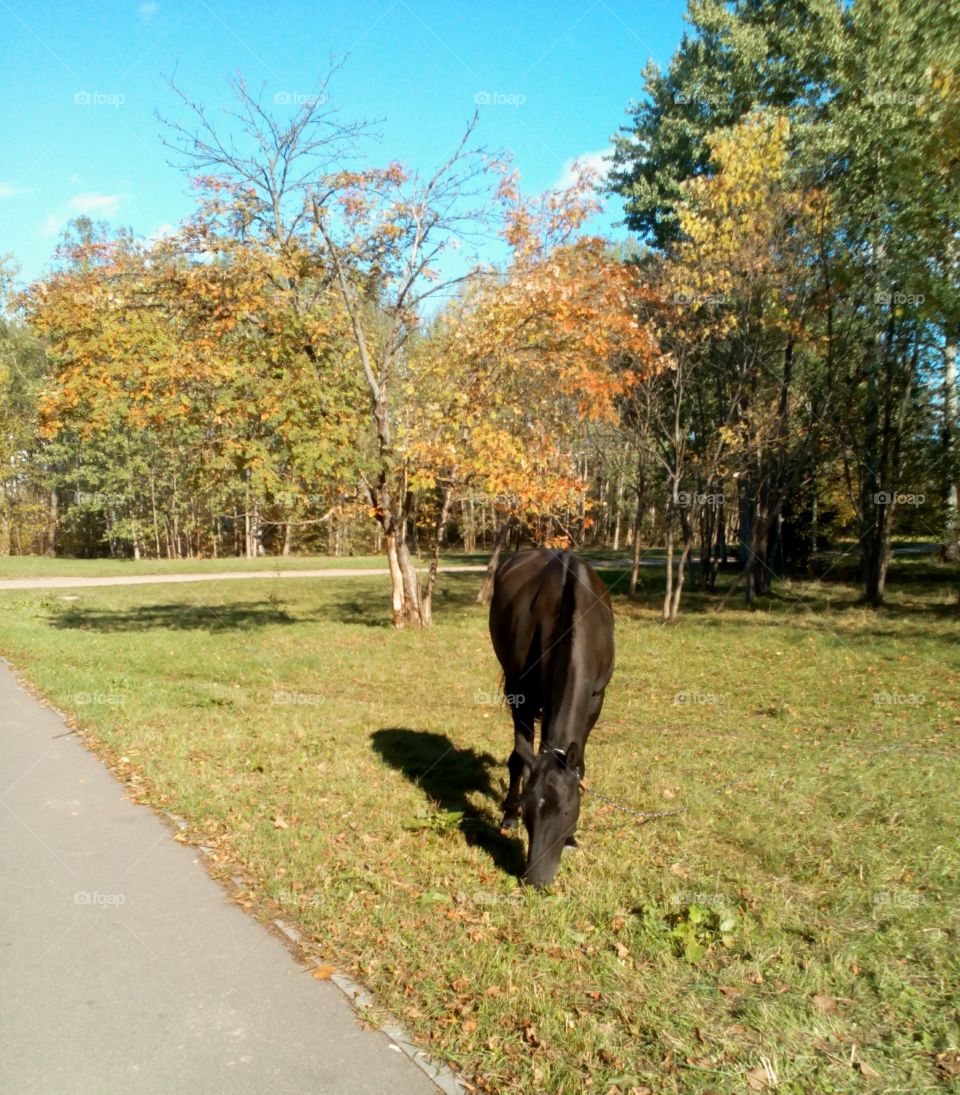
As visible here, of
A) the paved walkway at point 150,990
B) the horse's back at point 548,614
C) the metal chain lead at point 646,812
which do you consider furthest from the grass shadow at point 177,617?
the metal chain lead at point 646,812

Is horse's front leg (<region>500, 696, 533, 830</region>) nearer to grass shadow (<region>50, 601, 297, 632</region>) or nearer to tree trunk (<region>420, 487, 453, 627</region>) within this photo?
tree trunk (<region>420, 487, 453, 627</region>)

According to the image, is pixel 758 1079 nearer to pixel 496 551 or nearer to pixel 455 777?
pixel 455 777

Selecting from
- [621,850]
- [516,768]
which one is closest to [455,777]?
[516,768]

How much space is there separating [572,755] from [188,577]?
2901 cm

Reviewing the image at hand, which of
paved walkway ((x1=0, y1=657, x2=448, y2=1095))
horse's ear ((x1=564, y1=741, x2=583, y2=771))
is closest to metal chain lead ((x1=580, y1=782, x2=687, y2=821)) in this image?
horse's ear ((x1=564, y1=741, x2=583, y2=771))

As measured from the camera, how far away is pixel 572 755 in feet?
17.0

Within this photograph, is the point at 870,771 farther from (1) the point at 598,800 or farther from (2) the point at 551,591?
(2) the point at 551,591

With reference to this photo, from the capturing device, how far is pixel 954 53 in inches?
653

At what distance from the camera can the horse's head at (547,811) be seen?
498 centimetres

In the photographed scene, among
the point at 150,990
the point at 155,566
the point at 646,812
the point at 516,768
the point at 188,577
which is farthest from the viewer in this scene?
the point at 155,566

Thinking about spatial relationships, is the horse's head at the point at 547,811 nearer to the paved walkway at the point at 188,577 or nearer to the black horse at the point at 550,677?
the black horse at the point at 550,677

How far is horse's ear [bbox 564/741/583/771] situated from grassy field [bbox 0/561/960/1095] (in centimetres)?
85

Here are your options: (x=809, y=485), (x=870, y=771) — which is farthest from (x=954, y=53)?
(x=870, y=771)

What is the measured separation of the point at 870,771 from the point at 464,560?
114 feet
